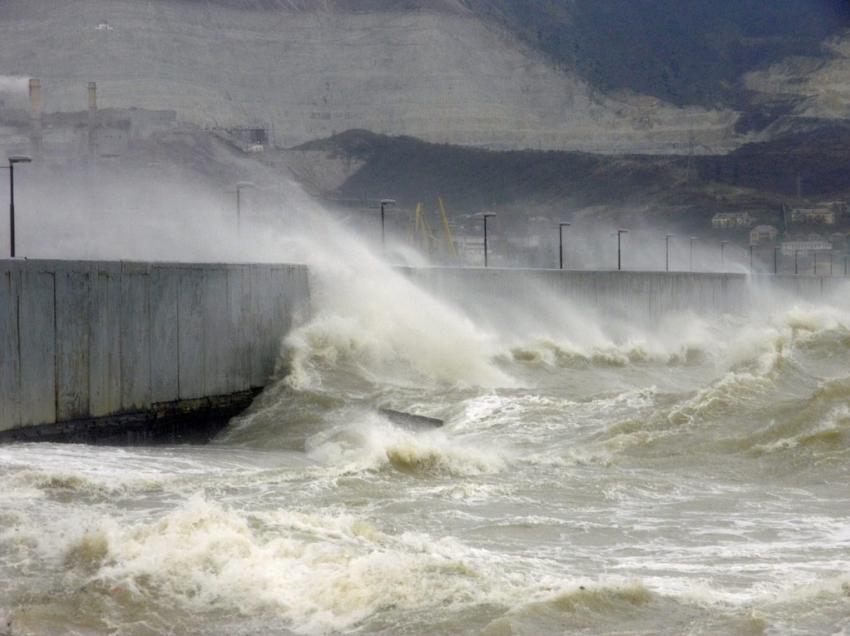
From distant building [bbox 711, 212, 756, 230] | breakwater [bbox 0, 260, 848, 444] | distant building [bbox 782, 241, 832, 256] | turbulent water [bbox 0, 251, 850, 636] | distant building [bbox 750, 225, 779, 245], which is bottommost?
turbulent water [bbox 0, 251, 850, 636]

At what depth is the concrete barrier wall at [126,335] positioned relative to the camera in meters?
15.6

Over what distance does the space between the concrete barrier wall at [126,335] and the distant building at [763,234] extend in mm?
110579

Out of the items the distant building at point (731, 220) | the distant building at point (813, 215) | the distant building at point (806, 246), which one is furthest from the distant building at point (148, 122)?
the distant building at point (813, 215)

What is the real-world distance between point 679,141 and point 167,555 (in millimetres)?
145008

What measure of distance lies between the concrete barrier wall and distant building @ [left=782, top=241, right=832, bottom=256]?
102 meters

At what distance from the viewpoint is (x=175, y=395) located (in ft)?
62.0

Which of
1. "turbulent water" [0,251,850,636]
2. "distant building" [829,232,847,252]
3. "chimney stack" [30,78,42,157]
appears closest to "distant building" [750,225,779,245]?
"distant building" [829,232,847,252]

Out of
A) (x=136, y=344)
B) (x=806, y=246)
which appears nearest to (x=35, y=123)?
(x=136, y=344)

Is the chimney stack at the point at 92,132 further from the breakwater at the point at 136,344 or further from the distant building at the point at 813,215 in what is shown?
the distant building at the point at 813,215

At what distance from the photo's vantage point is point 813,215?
135375 millimetres

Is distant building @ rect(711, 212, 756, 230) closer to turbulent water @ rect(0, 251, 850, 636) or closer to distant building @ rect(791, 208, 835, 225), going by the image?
distant building @ rect(791, 208, 835, 225)

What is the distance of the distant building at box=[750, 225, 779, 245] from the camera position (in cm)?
12725

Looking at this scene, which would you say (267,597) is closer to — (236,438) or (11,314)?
(11,314)

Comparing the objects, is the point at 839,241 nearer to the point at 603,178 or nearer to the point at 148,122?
the point at 603,178
